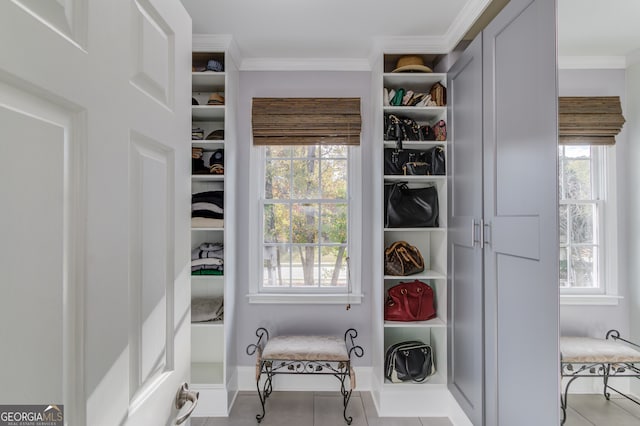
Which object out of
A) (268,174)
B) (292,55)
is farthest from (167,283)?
(292,55)

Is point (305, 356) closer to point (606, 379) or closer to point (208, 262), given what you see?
point (208, 262)

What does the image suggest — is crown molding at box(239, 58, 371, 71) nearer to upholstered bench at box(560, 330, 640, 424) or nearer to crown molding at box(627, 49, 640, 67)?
crown molding at box(627, 49, 640, 67)

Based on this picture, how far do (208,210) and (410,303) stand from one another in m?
1.63

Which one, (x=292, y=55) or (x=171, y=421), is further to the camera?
(x=292, y=55)

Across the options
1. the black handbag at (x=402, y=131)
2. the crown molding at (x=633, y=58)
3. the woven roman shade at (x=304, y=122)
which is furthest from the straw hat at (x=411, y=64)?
the crown molding at (x=633, y=58)

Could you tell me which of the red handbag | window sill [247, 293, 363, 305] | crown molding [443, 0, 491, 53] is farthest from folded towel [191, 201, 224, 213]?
crown molding [443, 0, 491, 53]

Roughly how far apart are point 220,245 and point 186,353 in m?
1.79

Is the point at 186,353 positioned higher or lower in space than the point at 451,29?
lower

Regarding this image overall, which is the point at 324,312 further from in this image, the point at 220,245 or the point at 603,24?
the point at 603,24

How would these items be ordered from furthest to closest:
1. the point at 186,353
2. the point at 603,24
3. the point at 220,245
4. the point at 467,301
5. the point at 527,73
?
the point at 220,245, the point at 467,301, the point at 527,73, the point at 603,24, the point at 186,353

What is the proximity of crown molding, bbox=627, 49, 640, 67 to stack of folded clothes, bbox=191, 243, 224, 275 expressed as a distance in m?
2.45

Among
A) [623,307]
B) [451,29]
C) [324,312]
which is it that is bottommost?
[324,312]

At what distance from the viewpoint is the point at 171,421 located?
0.91 metres

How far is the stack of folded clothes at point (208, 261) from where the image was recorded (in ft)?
8.89
